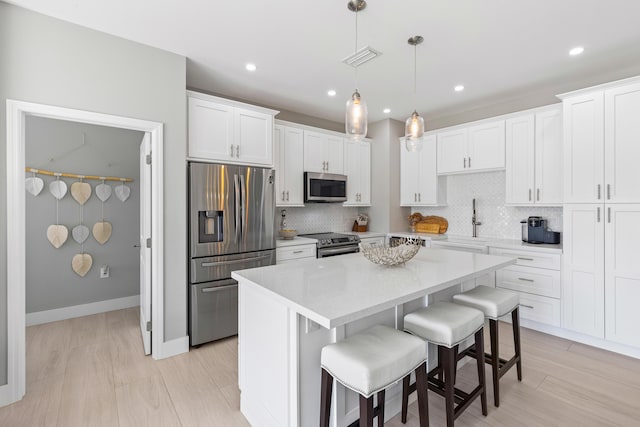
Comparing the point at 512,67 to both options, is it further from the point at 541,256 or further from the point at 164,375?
the point at 164,375

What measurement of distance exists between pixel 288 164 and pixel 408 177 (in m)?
1.98

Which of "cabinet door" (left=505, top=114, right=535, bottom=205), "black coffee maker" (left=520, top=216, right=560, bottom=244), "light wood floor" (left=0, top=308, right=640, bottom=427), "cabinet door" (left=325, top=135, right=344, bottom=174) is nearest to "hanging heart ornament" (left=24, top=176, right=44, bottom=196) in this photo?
"light wood floor" (left=0, top=308, right=640, bottom=427)

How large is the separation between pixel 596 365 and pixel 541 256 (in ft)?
3.52

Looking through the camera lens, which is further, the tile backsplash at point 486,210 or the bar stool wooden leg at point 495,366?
the tile backsplash at point 486,210

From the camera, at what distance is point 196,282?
2.88m

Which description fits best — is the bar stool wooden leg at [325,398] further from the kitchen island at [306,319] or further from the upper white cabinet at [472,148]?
the upper white cabinet at [472,148]

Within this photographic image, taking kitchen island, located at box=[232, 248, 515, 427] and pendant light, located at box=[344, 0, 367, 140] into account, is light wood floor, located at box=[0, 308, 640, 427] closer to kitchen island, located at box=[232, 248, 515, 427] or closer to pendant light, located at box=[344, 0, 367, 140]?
kitchen island, located at box=[232, 248, 515, 427]

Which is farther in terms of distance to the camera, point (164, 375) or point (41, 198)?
point (41, 198)

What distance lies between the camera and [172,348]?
274cm

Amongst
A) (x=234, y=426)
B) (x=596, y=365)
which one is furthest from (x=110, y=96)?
(x=596, y=365)

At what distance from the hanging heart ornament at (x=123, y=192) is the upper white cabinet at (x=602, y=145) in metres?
5.12

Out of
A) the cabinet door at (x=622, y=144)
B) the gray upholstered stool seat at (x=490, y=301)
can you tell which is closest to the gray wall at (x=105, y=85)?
the gray upholstered stool seat at (x=490, y=301)

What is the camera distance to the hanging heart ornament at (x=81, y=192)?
142 inches

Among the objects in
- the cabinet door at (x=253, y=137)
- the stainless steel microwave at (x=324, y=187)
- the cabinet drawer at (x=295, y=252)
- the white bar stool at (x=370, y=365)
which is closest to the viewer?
the white bar stool at (x=370, y=365)
